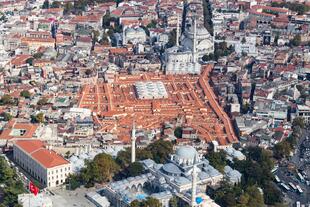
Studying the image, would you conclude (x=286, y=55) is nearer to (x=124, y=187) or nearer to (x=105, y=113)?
(x=105, y=113)

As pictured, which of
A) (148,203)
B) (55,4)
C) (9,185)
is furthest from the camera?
(55,4)

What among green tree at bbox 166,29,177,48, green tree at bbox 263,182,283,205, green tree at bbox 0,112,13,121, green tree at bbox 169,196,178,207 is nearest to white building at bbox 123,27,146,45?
green tree at bbox 166,29,177,48

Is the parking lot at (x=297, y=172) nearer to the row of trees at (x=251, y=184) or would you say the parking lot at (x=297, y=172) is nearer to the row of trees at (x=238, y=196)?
the row of trees at (x=251, y=184)

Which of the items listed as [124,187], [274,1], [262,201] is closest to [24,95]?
[124,187]

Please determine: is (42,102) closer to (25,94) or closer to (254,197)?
(25,94)

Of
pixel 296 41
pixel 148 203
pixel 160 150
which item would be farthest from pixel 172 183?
pixel 296 41

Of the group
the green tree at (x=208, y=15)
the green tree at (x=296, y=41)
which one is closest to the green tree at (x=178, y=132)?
the green tree at (x=296, y=41)

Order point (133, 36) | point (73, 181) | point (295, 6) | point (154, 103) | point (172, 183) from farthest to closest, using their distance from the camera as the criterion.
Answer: point (295, 6)
point (133, 36)
point (154, 103)
point (73, 181)
point (172, 183)
